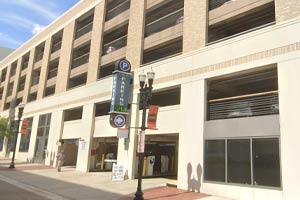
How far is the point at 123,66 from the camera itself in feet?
81.8

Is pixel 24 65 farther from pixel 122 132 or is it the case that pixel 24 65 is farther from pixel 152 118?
pixel 152 118

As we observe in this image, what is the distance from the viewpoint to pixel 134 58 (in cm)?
2586

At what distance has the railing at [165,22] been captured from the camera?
2389 centimetres

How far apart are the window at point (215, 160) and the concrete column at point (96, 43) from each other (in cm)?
1524

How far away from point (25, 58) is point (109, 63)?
82.7 ft

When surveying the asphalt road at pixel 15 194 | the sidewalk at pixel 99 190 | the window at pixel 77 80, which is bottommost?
the asphalt road at pixel 15 194

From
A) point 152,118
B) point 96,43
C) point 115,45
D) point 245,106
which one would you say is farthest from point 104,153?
point 245,106

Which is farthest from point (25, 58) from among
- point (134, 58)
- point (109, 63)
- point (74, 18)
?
point (134, 58)

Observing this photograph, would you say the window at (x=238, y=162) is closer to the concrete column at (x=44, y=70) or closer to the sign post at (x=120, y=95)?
the sign post at (x=120, y=95)

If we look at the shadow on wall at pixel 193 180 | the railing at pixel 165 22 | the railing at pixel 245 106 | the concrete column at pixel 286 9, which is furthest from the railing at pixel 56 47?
the concrete column at pixel 286 9

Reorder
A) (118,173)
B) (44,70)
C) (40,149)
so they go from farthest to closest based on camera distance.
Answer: (44,70), (40,149), (118,173)

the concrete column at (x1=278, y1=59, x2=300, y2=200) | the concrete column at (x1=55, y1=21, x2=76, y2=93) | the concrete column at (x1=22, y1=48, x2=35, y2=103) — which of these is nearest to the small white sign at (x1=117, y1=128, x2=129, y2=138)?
the concrete column at (x1=278, y1=59, x2=300, y2=200)

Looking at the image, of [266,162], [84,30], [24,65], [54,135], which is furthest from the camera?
[24,65]

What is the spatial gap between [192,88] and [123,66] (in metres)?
7.17
